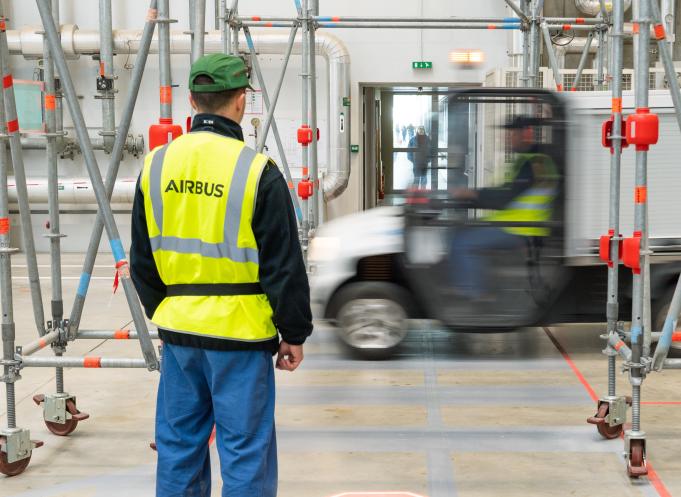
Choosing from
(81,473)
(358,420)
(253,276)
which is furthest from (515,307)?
(253,276)

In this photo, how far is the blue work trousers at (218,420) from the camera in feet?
11.5

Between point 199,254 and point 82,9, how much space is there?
48.8 feet

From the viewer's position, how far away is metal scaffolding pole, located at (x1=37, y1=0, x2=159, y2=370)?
4.95 metres

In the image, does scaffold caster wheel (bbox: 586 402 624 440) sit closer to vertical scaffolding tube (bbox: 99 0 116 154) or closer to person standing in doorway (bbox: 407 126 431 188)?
person standing in doorway (bbox: 407 126 431 188)

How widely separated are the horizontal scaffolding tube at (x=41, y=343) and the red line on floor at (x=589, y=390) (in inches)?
144

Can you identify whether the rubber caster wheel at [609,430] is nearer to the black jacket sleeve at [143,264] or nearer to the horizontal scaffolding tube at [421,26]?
the black jacket sleeve at [143,264]

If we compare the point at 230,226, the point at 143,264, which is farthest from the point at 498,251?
the point at 230,226

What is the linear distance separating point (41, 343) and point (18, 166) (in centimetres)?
109

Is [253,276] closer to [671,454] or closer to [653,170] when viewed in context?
[671,454]

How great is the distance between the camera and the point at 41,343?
5832mm

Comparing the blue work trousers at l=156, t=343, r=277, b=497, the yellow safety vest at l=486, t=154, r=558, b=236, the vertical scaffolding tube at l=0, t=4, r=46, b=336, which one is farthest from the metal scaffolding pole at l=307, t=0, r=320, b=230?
the blue work trousers at l=156, t=343, r=277, b=497

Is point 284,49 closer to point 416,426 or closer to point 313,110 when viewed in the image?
point 313,110

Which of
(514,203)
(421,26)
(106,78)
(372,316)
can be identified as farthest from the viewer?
(106,78)

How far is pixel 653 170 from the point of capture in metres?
8.21
